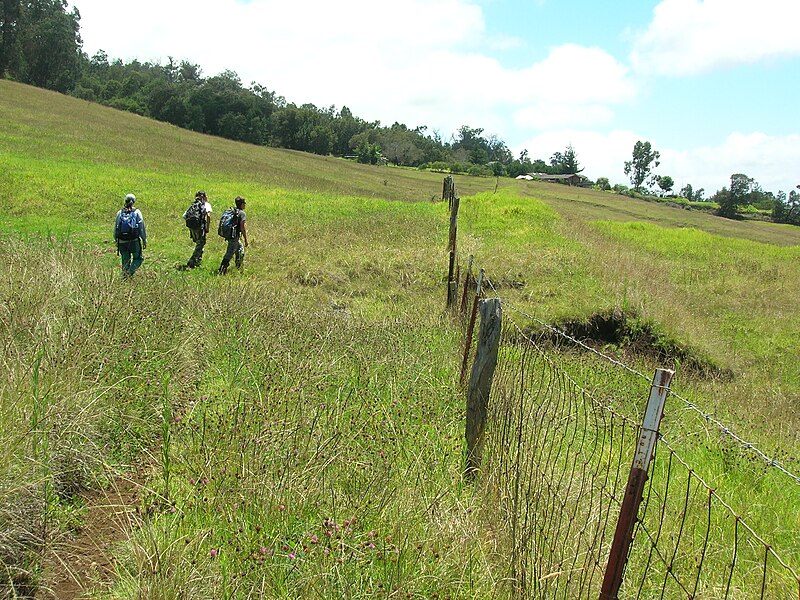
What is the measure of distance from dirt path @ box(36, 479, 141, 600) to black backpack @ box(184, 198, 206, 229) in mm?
8468

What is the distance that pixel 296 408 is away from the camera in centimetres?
475

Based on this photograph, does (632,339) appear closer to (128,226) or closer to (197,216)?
(197,216)

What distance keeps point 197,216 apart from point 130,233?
2.10m

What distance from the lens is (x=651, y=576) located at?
3600 millimetres

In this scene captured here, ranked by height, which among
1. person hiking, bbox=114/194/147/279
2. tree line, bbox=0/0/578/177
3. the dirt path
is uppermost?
tree line, bbox=0/0/578/177

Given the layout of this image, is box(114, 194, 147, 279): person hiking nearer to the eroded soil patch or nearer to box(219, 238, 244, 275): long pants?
box(219, 238, 244, 275): long pants

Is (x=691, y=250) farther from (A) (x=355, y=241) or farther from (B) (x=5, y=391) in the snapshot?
(B) (x=5, y=391)

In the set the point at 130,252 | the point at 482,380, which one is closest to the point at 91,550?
the point at 482,380

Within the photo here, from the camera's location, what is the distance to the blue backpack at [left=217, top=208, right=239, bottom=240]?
38.0 ft

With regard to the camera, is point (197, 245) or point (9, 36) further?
point (9, 36)

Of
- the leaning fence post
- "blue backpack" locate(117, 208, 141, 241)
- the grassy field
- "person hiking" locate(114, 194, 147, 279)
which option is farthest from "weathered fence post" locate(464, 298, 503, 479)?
"blue backpack" locate(117, 208, 141, 241)

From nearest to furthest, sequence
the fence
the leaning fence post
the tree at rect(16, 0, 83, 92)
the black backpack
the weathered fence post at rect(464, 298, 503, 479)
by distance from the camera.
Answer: the leaning fence post, the fence, the weathered fence post at rect(464, 298, 503, 479), the black backpack, the tree at rect(16, 0, 83, 92)

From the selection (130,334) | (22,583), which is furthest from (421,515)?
(130,334)

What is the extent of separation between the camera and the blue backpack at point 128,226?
31.8ft
